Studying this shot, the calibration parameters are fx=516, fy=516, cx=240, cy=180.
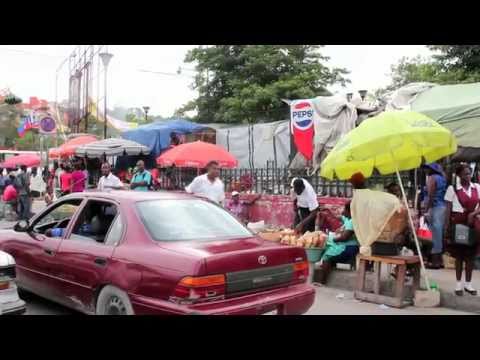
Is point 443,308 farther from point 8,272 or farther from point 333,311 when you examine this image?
point 8,272

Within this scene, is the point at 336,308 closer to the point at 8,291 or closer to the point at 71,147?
the point at 8,291

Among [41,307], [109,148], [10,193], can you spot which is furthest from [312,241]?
[10,193]

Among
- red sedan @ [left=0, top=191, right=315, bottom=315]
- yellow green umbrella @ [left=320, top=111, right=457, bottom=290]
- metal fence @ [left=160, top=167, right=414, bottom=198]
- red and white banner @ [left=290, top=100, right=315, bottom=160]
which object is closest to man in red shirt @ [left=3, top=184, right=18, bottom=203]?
metal fence @ [left=160, top=167, right=414, bottom=198]

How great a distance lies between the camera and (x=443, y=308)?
6.40m

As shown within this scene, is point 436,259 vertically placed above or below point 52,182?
below

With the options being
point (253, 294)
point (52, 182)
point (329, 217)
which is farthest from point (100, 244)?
point (52, 182)

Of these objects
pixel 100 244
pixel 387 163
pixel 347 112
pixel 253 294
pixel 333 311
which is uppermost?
pixel 347 112

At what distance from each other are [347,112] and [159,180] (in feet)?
24.2

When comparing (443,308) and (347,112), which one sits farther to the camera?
(347,112)

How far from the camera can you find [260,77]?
74.1ft

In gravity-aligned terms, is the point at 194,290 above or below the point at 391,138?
below

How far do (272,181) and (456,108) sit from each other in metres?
4.98

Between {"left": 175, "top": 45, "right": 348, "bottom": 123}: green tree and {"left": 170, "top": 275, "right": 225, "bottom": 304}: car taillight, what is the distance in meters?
17.6

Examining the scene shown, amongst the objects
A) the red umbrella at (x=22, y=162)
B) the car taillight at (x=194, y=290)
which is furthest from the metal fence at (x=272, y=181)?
the red umbrella at (x=22, y=162)
